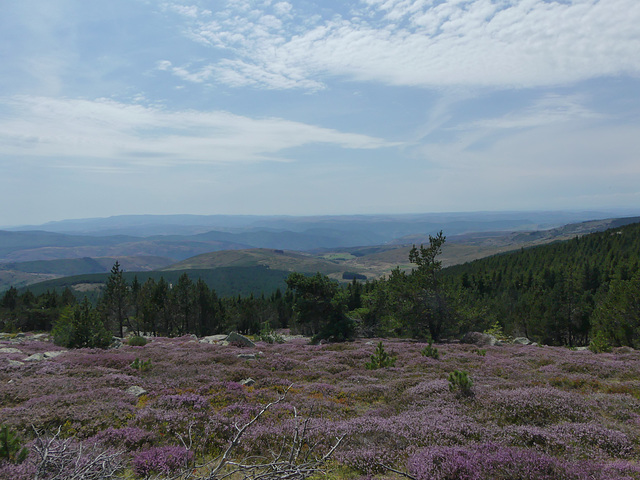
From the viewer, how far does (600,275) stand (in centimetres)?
8919

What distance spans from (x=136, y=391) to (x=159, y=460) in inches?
282

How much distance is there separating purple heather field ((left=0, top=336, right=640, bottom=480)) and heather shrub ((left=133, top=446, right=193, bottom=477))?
4 centimetres

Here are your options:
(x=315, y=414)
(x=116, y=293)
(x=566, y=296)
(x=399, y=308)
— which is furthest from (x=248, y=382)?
(x=116, y=293)

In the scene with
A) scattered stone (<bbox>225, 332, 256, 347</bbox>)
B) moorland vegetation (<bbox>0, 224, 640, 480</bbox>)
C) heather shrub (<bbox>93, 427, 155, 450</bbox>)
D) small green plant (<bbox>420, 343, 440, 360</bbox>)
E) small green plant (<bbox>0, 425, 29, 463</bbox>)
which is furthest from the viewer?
scattered stone (<bbox>225, 332, 256, 347</bbox>)

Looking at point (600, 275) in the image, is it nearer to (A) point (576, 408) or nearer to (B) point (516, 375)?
(B) point (516, 375)

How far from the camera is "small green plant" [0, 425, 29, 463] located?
6641mm

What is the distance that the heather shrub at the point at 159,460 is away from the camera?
22.6ft

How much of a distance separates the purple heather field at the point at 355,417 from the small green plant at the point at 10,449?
0.27 m

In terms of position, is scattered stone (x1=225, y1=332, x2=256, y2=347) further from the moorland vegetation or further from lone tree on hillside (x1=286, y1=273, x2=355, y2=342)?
lone tree on hillside (x1=286, y1=273, x2=355, y2=342)

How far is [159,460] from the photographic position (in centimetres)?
712

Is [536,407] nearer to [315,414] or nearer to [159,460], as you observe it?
[315,414]

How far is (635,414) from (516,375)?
620 cm

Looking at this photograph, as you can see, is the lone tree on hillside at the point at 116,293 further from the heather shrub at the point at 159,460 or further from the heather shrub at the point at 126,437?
the heather shrub at the point at 159,460

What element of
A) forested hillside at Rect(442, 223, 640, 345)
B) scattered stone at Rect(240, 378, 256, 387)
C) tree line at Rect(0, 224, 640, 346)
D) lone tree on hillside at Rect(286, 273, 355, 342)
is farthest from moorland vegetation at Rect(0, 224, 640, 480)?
forested hillside at Rect(442, 223, 640, 345)
